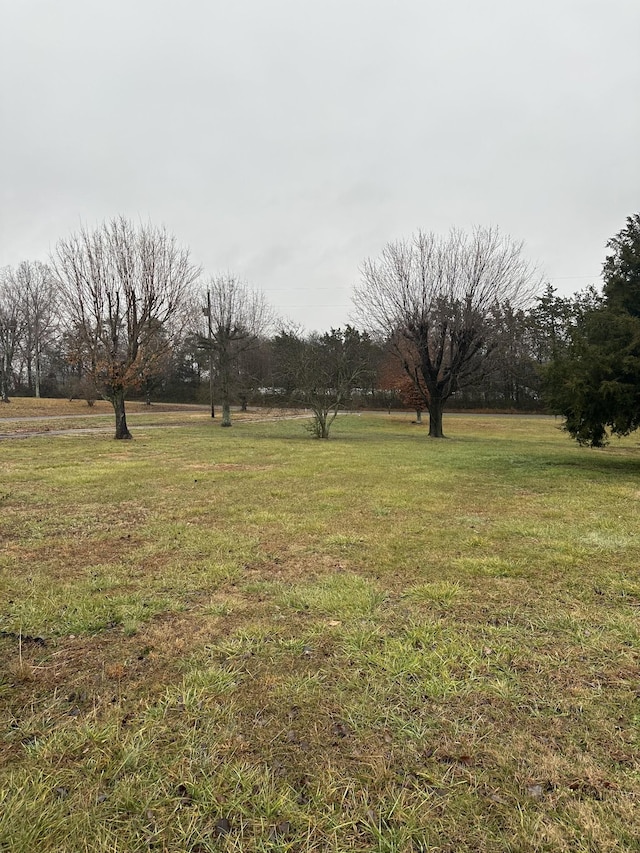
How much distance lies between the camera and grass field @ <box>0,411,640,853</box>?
162 centimetres

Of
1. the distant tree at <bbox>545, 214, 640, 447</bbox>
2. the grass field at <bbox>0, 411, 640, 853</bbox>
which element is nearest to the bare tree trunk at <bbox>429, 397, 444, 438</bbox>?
the distant tree at <bbox>545, 214, 640, 447</bbox>

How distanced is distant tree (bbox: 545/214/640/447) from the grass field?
4.84 meters

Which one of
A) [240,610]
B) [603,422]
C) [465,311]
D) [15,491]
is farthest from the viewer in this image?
[465,311]

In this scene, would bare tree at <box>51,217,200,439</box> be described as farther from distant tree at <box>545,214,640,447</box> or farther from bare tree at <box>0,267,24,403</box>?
bare tree at <box>0,267,24,403</box>

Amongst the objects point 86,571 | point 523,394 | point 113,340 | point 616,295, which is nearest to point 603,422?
point 616,295

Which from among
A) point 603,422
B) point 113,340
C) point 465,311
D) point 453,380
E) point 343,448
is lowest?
point 343,448

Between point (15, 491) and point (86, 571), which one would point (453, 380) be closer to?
point (15, 491)

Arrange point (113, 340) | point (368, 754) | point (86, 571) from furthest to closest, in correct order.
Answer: point (113, 340), point (86, 571), point (368, 754)

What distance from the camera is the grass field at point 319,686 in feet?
5.30

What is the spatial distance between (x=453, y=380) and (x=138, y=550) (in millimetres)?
17445

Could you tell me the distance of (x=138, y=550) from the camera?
4.51 metres

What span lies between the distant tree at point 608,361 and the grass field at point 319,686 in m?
4.84

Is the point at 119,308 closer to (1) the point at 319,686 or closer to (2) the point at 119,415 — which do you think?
(2) the point at 119,415

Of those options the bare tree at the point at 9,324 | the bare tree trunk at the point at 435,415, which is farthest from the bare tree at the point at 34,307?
the bare tree trunk at the point at 435,415
